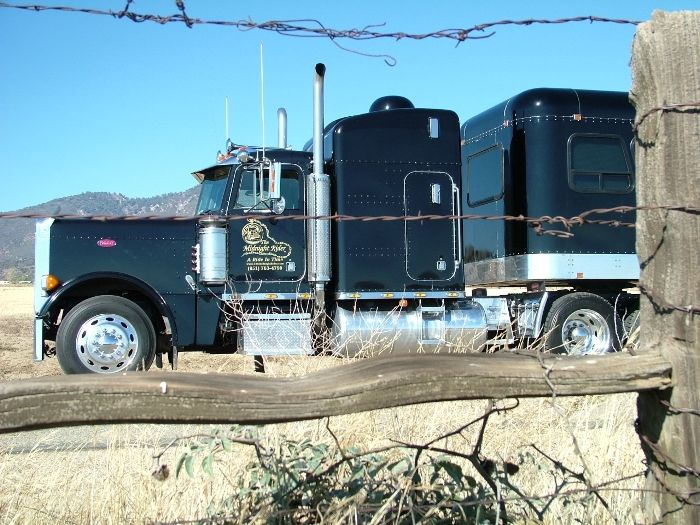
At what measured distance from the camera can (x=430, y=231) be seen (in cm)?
944

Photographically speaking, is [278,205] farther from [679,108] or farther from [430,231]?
[679,108]

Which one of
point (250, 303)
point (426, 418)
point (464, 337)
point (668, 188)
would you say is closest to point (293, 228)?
point (250, 303)

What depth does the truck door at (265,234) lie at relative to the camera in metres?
9.06

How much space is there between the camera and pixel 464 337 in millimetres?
9641

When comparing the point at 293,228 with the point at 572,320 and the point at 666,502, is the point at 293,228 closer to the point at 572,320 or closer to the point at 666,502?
the point at 572,320

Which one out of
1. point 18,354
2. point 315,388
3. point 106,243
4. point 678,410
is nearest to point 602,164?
point 106,243

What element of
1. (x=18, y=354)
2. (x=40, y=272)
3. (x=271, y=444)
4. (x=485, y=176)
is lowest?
(x=18, y=354)

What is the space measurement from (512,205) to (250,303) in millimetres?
3435

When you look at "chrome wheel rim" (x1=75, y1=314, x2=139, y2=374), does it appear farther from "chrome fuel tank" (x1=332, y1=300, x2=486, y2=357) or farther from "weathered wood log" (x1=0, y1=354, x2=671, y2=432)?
"weathered wood log" (x1=0, y1=354, x2=671, y2=432)

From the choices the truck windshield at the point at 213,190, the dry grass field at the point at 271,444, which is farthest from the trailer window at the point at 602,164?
the dry grass field at the point at 271,444

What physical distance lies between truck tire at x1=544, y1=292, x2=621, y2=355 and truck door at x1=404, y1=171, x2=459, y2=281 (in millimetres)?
1454

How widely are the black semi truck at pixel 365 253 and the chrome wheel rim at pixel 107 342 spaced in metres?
0.01

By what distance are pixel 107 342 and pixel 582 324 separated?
5.59m

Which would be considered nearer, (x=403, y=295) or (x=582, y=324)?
(x=403, y=295)
